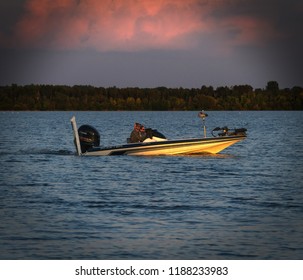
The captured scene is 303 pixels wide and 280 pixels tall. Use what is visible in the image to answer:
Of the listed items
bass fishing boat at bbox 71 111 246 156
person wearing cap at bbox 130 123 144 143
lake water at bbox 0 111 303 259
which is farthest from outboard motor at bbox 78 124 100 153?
person wearing cap at bbox 130 123 144 143

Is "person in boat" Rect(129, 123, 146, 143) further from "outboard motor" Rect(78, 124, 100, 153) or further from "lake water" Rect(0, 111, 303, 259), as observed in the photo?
"outboard motor" Rect(78, 124, 100, 153)

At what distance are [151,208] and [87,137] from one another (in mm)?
14722

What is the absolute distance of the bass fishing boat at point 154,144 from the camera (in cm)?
4031

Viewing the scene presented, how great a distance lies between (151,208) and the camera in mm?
26594

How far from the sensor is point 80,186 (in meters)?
33.4

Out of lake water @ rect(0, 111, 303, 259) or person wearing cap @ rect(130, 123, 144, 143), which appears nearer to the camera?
lake water @ rect(0, 111, 303, 259)

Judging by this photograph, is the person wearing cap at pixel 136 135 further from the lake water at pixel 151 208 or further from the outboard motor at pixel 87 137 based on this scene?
the outboard motor at pixel 87 137

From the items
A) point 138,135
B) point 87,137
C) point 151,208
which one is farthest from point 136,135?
point 151,208

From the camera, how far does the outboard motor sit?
40.3m

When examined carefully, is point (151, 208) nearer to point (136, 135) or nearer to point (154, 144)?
point (136, 135)

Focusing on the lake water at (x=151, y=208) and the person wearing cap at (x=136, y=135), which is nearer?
the lake water at (x=151, y=208)

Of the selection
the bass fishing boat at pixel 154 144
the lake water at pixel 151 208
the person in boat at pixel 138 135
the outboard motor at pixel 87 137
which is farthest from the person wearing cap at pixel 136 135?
the outboard motor at pixel 87 137
